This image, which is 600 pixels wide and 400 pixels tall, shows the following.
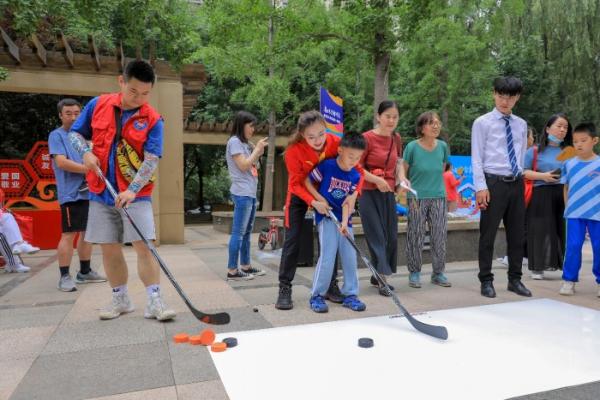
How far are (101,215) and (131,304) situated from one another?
793mm

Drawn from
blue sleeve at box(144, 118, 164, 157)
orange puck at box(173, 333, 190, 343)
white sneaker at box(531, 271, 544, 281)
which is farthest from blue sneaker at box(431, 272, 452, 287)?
blue sleeve at box(144, 118, 164, 157)

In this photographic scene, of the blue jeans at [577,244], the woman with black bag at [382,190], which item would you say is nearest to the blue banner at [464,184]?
the blue jeans at [577,244]

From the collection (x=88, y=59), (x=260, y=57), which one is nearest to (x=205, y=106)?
(x=260, y=57)

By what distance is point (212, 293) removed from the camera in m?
4.09

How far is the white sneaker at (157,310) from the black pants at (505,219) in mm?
2750

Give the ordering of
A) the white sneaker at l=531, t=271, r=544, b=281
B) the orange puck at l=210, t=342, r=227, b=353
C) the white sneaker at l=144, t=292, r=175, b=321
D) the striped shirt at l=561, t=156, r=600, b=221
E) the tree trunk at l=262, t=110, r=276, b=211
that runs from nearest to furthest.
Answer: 1. the orange puck at l=210, t=342, r=227, b=353
2. the white sneaker at l=144, t=292, r=175, b=321
3. the striped shirt at l=561, t=156, r=600, b=221
4. the white sneaker at l=531, t=271, r=544, b=281
5. the tree trunk at l=262, t=110, r=276, b=211

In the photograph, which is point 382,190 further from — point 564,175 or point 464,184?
point 464,184

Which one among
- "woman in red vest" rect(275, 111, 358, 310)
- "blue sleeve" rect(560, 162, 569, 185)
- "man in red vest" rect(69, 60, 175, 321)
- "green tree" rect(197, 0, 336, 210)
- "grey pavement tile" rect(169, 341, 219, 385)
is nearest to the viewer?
"grey pavement tile" rect(169, 341, 219, 385)

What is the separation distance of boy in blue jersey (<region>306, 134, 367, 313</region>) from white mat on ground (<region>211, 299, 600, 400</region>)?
0.43 m

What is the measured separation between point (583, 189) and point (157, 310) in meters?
3.77

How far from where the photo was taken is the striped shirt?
397 centimetres

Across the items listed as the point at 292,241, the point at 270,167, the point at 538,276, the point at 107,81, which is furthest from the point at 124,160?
the point at 270,167

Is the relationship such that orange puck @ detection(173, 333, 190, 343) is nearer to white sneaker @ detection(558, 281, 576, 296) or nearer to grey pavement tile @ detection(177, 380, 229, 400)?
grey pavement tile @ detection(177, 380, 229, 400)

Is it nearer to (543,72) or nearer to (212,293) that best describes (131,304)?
(212,293)
